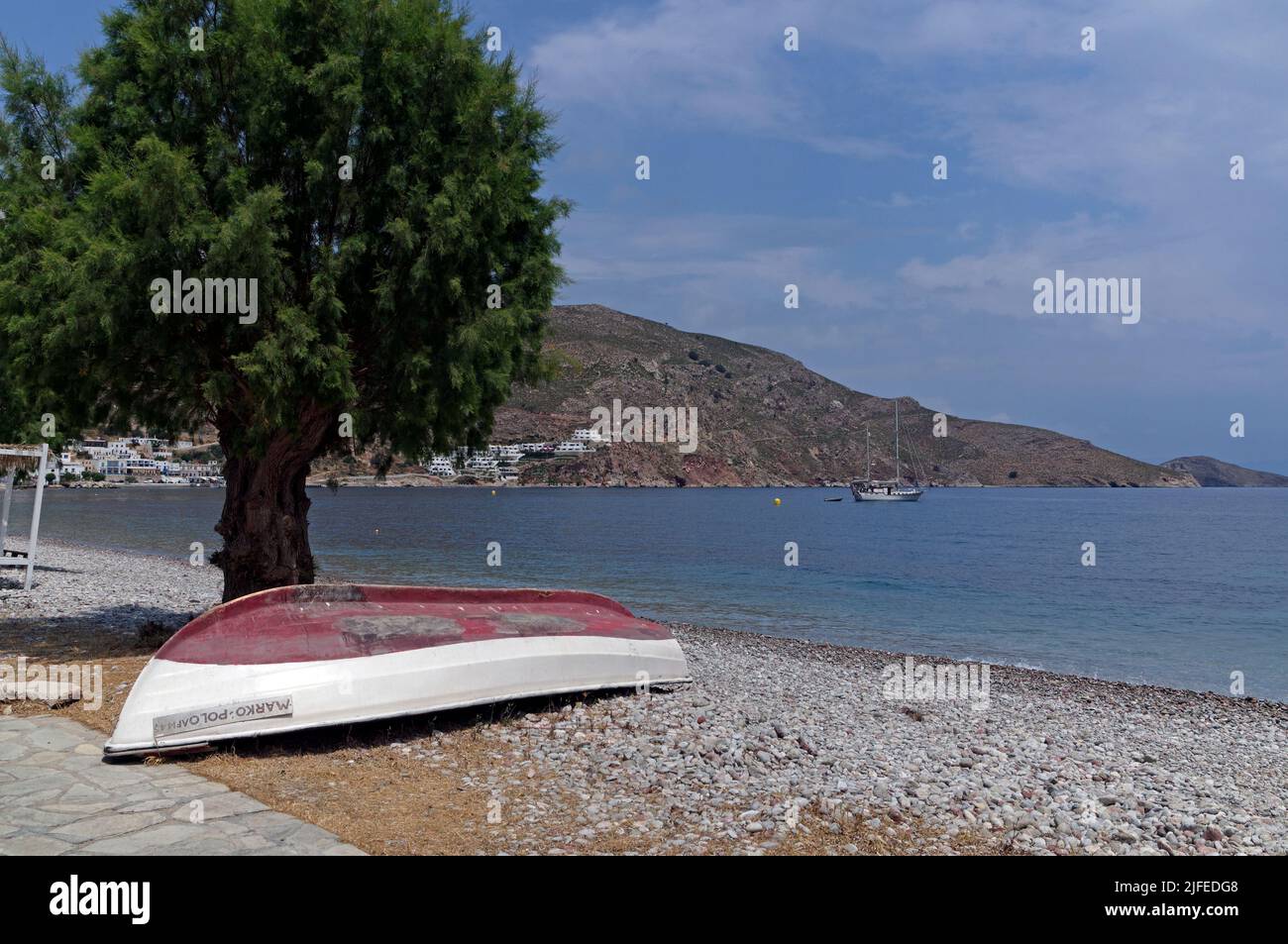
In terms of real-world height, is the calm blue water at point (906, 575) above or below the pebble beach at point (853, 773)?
below

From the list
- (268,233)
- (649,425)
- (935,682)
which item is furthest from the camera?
(649,425)

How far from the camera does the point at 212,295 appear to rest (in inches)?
405

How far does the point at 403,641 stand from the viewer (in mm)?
8742

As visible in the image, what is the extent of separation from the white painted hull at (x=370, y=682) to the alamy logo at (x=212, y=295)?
4.30 metres

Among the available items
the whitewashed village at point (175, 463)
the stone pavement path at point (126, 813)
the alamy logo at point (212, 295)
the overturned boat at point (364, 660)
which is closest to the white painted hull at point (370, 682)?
the overturned boat at point (364, 660)

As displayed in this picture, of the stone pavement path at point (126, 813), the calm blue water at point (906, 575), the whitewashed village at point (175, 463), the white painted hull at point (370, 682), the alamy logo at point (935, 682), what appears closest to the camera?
the stone pavement path at point (126, 813)

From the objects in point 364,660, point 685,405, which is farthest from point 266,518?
point 685,405

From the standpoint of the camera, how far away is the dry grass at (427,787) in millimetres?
5941

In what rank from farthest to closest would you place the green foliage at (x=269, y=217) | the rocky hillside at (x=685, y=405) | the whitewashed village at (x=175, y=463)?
the whitewashed village at (x=175, y=463) < the rocky hillside at (x=685, y=405) < the green foliage at (x=269, y=217)

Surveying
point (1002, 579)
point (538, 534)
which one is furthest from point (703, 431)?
point (1002, 579)

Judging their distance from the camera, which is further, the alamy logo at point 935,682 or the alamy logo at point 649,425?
the alamy logo at point 649,425

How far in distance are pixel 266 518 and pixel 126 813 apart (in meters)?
6.43

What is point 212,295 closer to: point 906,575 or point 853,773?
point 853,773

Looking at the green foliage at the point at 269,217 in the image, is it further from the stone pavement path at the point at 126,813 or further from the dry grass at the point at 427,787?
the stone pavement path at the point at 126,813
